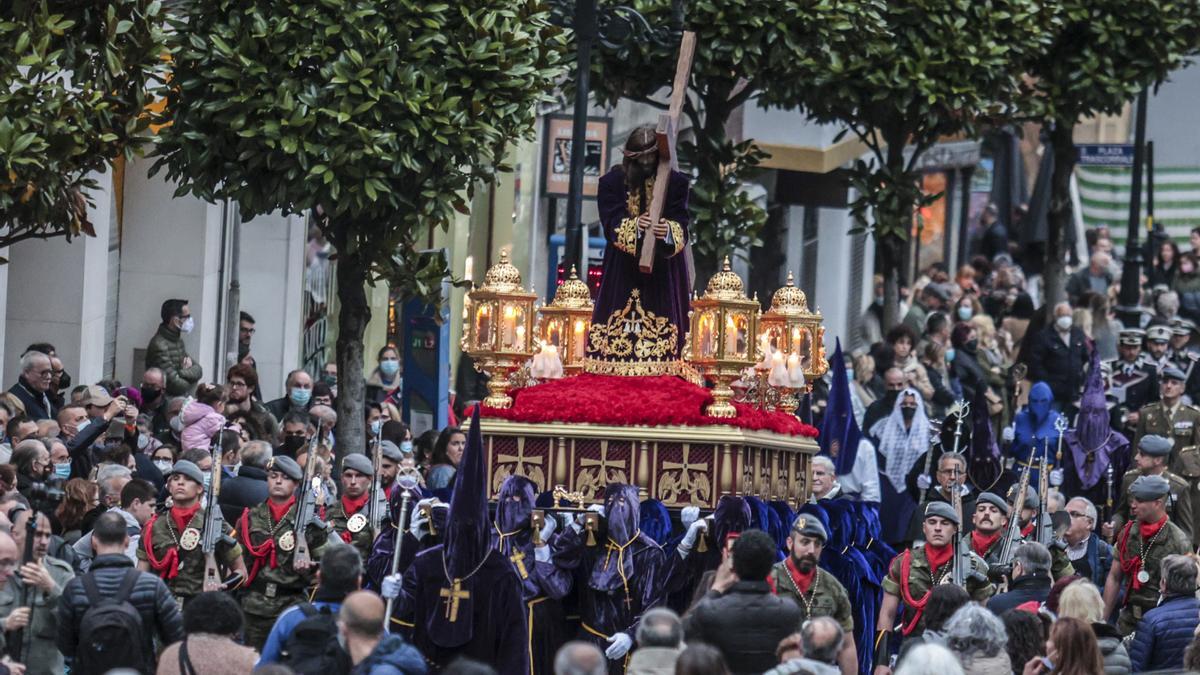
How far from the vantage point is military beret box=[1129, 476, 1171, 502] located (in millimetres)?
19953

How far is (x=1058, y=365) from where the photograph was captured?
105ft

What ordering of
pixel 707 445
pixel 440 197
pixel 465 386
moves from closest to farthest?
1. pixel 707 445
2. pixel 440 197
3. pixel 465 386

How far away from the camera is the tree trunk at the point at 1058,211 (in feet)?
120

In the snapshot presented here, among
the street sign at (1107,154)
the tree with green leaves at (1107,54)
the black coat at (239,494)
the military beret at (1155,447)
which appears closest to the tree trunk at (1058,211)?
the street sign at (1107,154)

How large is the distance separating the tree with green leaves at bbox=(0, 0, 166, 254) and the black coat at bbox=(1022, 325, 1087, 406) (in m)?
13.5

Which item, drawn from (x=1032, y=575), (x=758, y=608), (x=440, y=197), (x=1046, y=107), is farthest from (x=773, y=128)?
(x=758, y=608)

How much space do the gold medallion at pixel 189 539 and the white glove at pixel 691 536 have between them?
295cm

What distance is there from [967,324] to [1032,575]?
1530 cm

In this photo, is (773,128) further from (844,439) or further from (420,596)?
(420,596)

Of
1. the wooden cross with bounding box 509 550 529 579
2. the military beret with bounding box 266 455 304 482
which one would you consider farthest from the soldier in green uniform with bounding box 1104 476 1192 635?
the military beret with bounding box 266 455 304 482

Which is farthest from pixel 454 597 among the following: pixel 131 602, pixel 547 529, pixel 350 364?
pixel 350 364

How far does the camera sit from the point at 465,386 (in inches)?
1270

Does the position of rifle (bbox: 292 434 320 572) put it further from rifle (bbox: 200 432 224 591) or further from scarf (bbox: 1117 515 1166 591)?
scarf (bbox: 1117 515 1166 591)

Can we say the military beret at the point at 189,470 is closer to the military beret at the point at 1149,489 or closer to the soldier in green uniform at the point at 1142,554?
the soldier in green uniform at the point at 1142,554
